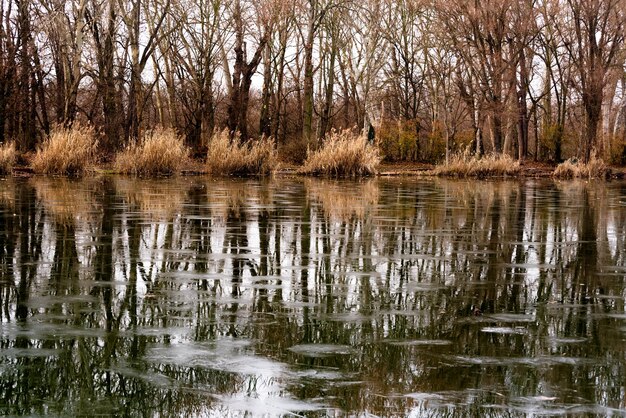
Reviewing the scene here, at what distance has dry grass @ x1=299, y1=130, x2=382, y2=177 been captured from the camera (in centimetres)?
2889

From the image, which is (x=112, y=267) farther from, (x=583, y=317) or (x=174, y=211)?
(x=174, y=211)

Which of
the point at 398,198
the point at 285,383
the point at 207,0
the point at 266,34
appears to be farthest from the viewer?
the point at 207,0

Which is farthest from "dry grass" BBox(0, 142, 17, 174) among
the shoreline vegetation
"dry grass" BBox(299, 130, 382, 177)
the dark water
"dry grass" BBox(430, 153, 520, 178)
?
"dry grass" BBox(430, 153, 520, 178)

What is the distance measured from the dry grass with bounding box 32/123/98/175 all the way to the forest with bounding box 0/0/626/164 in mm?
5852

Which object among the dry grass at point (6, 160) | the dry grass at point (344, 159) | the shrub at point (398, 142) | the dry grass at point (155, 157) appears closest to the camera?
the dry grass at point (6, 160)

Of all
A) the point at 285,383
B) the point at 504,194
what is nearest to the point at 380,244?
the point at 285,383

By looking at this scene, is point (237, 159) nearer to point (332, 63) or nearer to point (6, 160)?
point (6, 160)

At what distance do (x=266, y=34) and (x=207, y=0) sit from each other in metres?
6.27

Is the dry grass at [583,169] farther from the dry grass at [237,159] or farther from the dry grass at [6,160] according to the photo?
the dry grass at [6,160]

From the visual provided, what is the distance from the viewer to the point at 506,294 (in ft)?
20.7

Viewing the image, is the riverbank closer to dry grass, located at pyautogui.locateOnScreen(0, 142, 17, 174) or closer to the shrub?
dry grass, located at pyautogui.locateOnScreen(0, 142, 17, 174)

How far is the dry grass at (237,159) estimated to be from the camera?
2762cm

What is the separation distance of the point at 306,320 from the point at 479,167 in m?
29.2

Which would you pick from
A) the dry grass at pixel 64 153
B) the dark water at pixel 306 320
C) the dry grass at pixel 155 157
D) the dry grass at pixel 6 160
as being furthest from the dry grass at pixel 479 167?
the dark water at pixel 306 320
